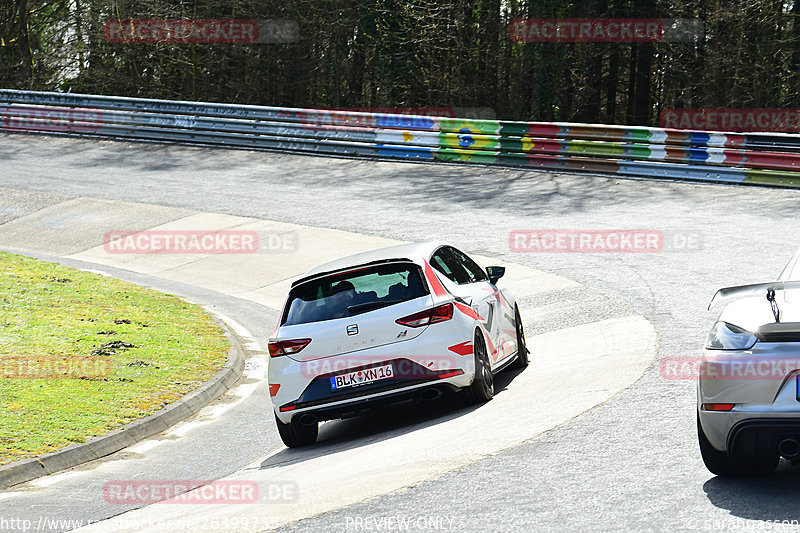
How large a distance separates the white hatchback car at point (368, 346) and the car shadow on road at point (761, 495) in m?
2.86

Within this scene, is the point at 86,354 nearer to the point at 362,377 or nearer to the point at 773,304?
the point at 362,377

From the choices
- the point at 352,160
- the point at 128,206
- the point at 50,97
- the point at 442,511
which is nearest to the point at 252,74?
the point at 50,97

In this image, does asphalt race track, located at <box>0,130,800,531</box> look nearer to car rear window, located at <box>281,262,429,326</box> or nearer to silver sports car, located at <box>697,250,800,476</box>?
silver sports car, located at <box>697,250,800,476</box>

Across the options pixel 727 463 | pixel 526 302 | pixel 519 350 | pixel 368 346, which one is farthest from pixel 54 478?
pixel 526 302

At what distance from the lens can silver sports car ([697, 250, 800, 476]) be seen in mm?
5617

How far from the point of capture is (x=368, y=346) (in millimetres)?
8477

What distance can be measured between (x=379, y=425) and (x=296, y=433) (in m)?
0.84

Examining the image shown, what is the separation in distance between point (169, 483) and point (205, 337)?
5.51 m

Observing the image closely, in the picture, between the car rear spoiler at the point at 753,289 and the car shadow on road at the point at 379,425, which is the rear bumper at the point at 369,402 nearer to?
the car shadow on road at the point at 379,425

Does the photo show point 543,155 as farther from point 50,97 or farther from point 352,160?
point 50,97

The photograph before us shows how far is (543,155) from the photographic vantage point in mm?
22719

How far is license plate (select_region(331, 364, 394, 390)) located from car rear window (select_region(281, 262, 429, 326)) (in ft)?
1.59

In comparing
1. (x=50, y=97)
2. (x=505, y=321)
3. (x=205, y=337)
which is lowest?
(x=205, y=337)

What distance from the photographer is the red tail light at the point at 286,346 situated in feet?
28.1
